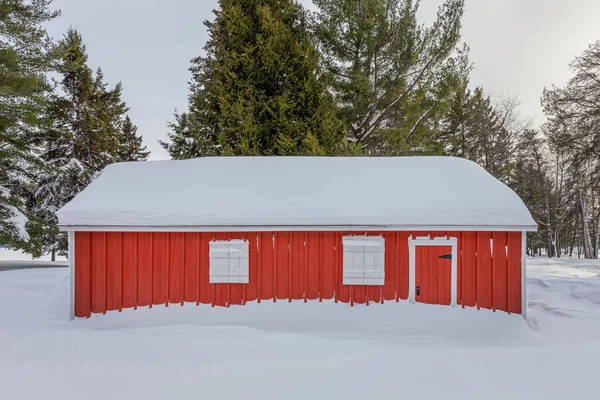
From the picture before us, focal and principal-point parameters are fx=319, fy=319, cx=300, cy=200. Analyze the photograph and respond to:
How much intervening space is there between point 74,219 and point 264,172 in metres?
4.29

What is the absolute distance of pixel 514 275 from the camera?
656cm

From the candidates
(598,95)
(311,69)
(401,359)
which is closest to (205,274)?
(401,359)

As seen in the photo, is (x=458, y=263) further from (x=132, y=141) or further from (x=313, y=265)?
(x=132, y=141)

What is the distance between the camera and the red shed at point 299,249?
6551mm

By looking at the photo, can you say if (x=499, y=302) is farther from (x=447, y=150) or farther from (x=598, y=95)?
(x=447, y=150)

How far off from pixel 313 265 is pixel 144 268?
3615mm

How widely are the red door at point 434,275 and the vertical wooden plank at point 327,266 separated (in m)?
1.76

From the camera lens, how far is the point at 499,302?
6.58 metres

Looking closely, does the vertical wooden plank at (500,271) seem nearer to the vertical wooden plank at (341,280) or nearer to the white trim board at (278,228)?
the white trim board at (278,228)

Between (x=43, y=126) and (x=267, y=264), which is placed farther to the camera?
(x=43, y=126)

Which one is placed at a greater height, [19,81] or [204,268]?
[19,81]

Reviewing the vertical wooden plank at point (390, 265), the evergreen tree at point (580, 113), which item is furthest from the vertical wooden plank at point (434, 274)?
the evergreen tree at point (580, 113)

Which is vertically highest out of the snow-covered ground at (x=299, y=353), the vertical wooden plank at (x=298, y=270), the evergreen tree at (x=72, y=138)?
the evergreen tree at (x=72, y=138)

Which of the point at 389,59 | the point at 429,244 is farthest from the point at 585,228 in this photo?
the point at 429,244
